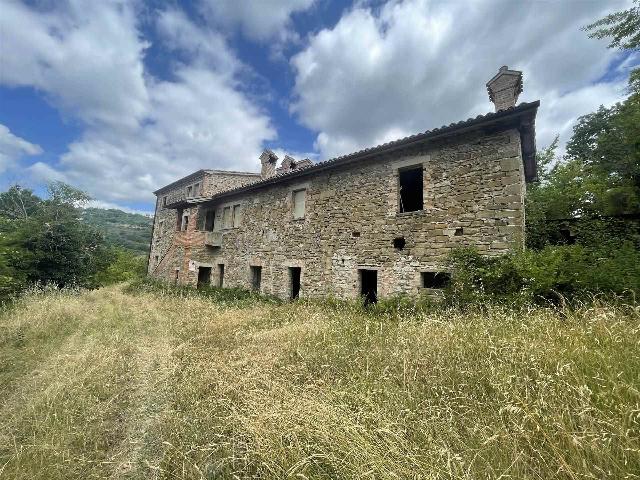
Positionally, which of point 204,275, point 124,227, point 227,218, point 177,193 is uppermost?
point 124,227

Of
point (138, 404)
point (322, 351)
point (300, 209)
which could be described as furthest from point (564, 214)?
point (138, 404)

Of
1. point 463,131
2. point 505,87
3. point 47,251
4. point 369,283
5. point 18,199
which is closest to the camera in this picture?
point 463,131

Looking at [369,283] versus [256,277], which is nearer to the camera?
[369,283]

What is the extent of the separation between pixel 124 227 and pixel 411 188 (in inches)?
3303

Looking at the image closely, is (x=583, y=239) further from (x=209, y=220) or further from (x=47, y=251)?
(x=47, y=251)

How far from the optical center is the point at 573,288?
557cm

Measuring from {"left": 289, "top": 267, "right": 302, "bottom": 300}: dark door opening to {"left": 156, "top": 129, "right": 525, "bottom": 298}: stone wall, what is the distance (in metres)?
0.22

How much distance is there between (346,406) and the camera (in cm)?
262

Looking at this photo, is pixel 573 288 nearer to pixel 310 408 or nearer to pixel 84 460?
pixel 310 408

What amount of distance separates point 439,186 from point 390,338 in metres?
5.19

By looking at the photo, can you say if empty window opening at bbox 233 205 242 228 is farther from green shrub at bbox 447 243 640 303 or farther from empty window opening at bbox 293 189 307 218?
green shrub at bbox 447 243 640 303

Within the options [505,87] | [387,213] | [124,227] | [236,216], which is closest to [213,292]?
[236,216]

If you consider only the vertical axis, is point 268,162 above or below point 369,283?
above

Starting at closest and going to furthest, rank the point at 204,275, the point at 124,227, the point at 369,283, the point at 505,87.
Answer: the point at 505,87 < the point at 369,283 < the point at 204,275 < the point at 124,227
